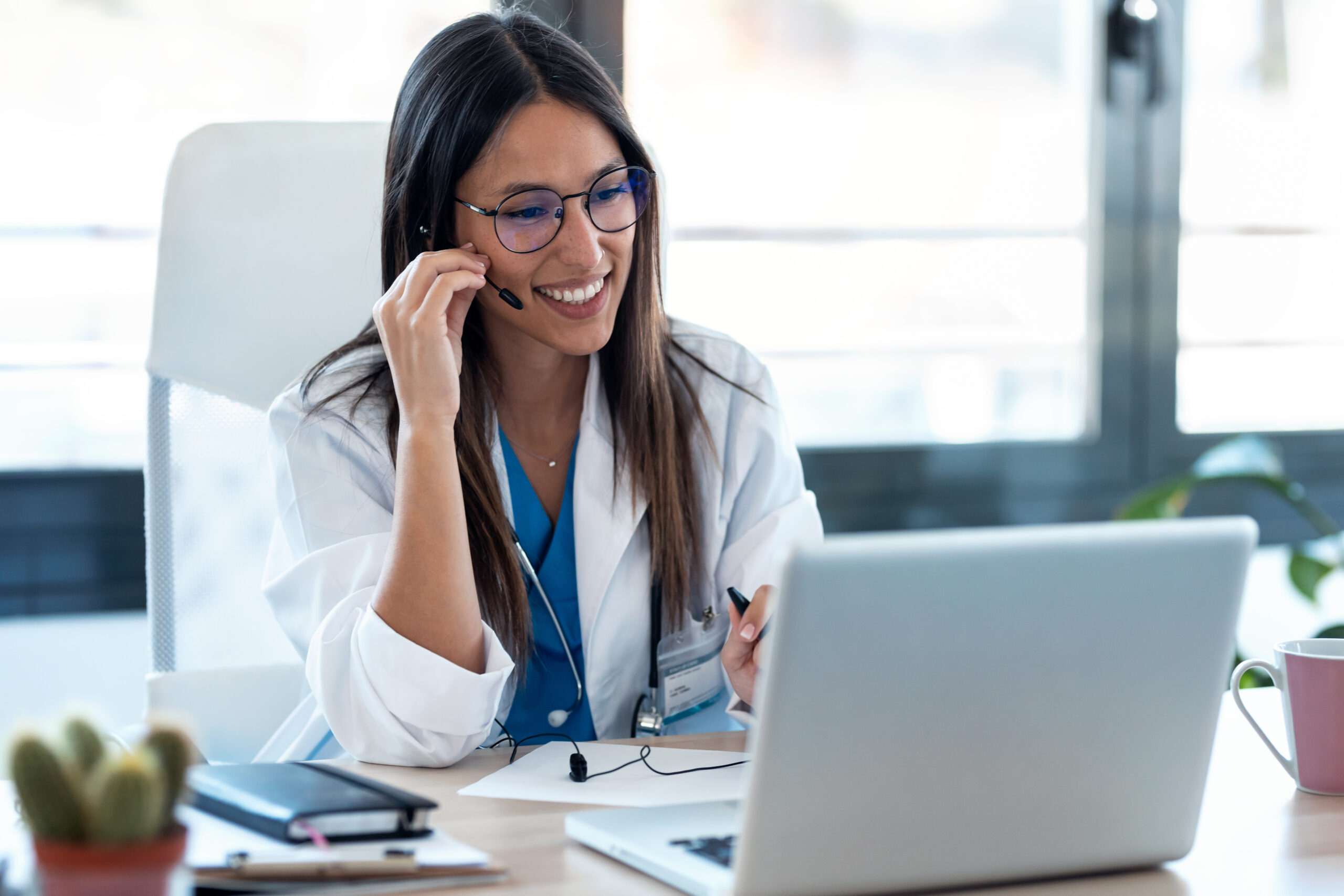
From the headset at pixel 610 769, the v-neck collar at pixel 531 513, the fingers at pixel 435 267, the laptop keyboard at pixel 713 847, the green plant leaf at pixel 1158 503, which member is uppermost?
the fingers at pixel 435 267

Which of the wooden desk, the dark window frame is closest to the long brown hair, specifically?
the wooden desk

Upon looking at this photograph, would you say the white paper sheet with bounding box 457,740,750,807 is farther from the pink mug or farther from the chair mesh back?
the chair mesh back

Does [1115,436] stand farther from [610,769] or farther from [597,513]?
[610,769]

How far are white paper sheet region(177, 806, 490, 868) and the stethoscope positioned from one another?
0.58 meters

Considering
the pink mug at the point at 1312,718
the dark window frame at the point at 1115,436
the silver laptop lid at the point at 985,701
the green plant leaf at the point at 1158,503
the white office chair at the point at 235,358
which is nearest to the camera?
the silver laptop lid at the point at 985,701

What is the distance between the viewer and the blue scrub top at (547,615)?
1427 mm

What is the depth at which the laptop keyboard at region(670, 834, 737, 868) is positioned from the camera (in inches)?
30.4

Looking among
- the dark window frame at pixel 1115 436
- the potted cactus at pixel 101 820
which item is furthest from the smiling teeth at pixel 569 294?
the dark window frame at pixel 1115 436

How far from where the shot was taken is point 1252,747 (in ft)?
3.52

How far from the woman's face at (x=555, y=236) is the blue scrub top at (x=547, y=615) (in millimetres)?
165

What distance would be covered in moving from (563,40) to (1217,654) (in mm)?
1053

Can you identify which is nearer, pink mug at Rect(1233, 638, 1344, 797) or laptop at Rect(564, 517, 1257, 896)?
laptop at Rect(564, 517, 1257, 896)

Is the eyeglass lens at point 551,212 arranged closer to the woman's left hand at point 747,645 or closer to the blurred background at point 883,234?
the woman's left hand at point 747,645

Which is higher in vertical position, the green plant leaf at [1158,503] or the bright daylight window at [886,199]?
the bright daylight window at [886,199]
